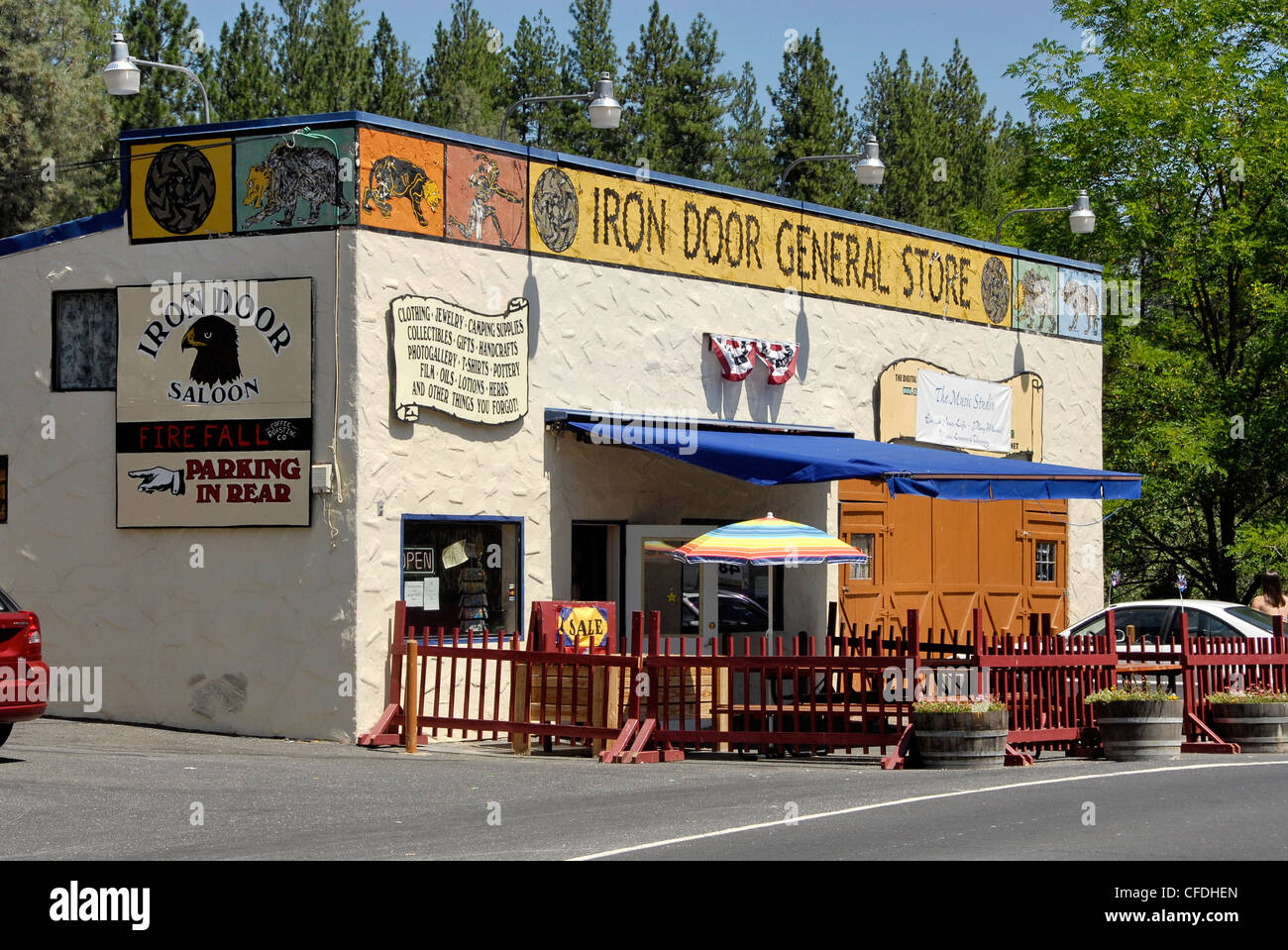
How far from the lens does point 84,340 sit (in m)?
17.8

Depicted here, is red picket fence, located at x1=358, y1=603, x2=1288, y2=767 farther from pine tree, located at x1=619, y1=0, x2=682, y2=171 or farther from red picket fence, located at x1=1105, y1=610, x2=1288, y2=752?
pine tree, located at x1=619, y1=0, x2=682, y2=171

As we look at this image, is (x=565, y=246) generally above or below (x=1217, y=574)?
above

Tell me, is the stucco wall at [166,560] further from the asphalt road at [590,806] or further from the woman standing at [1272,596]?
the woman standing at [1272,596]

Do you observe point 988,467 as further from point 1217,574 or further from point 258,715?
point 1217,574

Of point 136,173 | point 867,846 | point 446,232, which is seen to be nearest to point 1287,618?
point 446,232

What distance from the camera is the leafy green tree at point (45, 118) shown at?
38.9 m

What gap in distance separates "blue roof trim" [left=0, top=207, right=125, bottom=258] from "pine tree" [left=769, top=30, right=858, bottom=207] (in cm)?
3603

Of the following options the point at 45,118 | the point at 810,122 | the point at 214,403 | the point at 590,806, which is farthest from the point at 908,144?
the point at 590,806

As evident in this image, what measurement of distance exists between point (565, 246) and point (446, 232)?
1.70 m

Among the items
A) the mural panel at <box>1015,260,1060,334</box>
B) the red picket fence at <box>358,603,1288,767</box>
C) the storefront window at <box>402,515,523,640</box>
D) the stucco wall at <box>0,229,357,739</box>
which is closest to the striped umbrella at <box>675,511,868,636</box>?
the red picket fence at <box>358,603,1288,767</box>

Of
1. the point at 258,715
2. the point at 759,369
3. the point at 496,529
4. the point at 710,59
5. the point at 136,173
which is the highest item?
the point at 710,59

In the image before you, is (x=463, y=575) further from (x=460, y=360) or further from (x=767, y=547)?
(x=767, y=547)

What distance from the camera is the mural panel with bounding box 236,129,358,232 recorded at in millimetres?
16547
